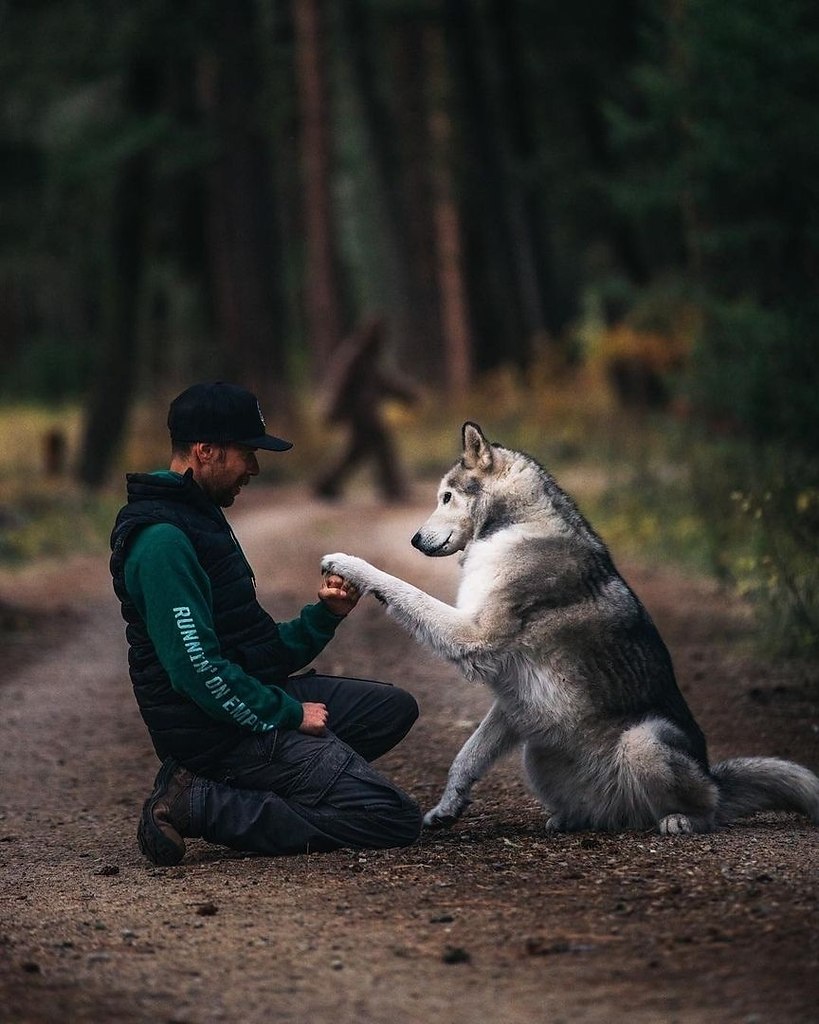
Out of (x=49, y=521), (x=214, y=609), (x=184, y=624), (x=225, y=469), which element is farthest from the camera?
(x=49, y=521)

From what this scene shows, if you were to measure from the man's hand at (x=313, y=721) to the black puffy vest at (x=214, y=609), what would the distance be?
25cm

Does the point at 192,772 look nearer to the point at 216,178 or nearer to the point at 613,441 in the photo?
the point at 613,441

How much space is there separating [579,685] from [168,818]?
1.77 meters

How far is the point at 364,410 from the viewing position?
790 inches

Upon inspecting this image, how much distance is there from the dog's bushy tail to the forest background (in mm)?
3120

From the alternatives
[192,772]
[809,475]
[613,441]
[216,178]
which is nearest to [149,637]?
[192,772]

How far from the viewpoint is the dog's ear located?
22.5 ft

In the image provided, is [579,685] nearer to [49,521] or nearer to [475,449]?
[475,449]

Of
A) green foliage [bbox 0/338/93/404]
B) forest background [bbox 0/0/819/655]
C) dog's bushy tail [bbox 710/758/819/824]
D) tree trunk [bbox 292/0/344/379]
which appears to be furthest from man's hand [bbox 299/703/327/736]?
green foliage [bbox 0/338/93/404]

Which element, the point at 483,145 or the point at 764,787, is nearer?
the point at 764,787

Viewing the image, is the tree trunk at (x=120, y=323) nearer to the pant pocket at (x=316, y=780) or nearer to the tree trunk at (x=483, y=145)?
the tree trunk at (x=483, y=145)

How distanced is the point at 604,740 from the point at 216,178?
19.9 meters

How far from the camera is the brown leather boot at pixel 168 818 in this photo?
612cm

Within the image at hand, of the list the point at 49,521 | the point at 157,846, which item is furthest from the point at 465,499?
the point at 49,521
